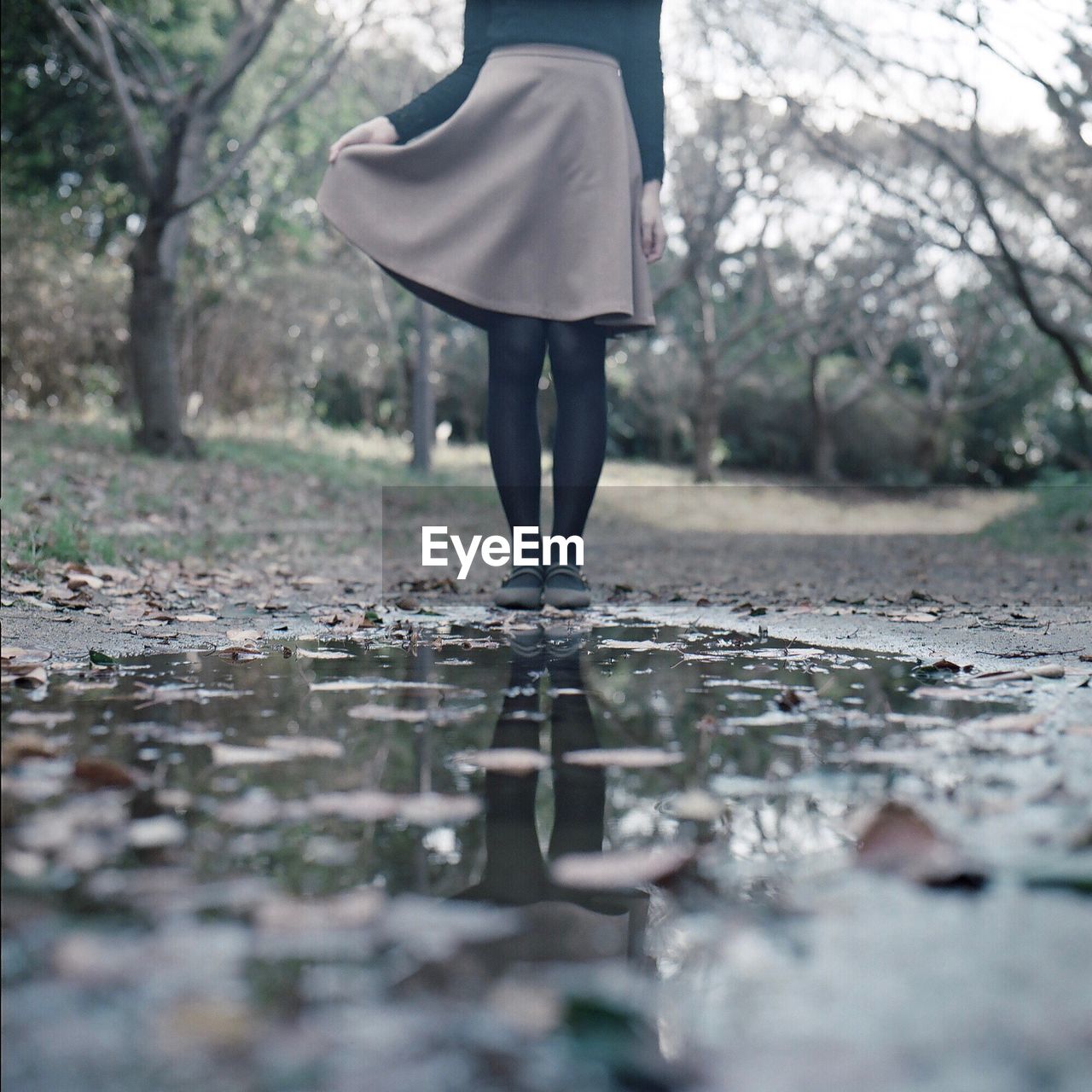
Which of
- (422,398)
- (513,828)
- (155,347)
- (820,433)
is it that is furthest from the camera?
(820,433)

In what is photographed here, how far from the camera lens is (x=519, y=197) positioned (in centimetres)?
353

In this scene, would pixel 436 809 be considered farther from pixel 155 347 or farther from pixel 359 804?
pixel 155 347

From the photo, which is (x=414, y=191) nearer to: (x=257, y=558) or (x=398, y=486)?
(x=257, y=558)

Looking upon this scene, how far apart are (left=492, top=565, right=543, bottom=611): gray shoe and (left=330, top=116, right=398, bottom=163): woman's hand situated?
55.7 inches

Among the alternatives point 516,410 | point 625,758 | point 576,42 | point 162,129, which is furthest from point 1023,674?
point 162,129

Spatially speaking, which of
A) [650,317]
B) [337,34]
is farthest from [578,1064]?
[337,34]

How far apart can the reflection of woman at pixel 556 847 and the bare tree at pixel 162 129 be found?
8.89m

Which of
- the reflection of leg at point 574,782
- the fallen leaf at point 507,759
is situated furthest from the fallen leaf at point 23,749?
the reflection of leg at point 574,782

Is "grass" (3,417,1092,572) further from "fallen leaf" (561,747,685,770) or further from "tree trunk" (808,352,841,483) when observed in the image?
"tree trunk" (808,352,841,483)

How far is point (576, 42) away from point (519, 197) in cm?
49

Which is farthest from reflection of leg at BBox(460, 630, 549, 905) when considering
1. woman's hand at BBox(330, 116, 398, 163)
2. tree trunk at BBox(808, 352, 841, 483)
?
tree trunk at BBox(808, 352, 841, 483)

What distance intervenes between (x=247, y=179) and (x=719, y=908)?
46.8 ft

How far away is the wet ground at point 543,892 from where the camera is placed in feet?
2.51

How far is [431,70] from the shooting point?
1658 centimetres
